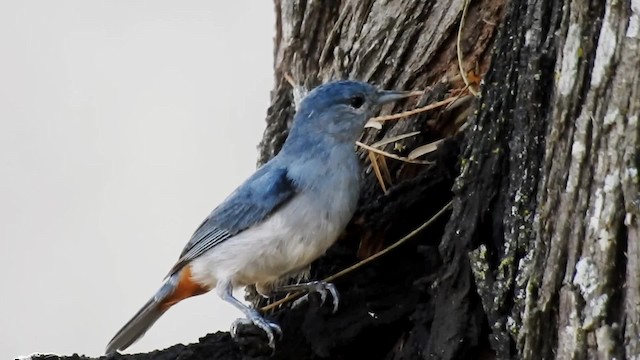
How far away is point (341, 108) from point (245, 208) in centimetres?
46

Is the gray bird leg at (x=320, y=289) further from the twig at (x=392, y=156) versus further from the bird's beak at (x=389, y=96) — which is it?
the bird's beak at (x=389, y=96)

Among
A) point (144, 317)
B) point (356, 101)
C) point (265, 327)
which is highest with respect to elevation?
point (356, 101)

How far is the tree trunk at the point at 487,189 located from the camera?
1.83 meters

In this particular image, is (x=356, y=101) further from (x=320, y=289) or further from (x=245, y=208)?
(x=320, y=289)

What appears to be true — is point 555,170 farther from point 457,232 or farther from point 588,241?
point 457,232

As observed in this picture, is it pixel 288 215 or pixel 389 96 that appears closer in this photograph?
pixel 288 215

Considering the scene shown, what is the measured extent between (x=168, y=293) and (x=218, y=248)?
0.29m

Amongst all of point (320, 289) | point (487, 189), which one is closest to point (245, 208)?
point (320, 289)

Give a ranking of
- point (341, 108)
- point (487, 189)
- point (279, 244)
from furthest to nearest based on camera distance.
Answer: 1. point (341, 108)
2. point (279, 244)
3. point (487, 189)

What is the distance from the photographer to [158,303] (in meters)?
3.30

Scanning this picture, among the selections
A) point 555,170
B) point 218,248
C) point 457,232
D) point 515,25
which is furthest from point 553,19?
point 218,248

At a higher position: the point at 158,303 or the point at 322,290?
the point at 158,303

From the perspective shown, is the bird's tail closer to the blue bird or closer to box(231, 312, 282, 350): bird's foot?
the blue bird

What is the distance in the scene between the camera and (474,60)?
3131mm
